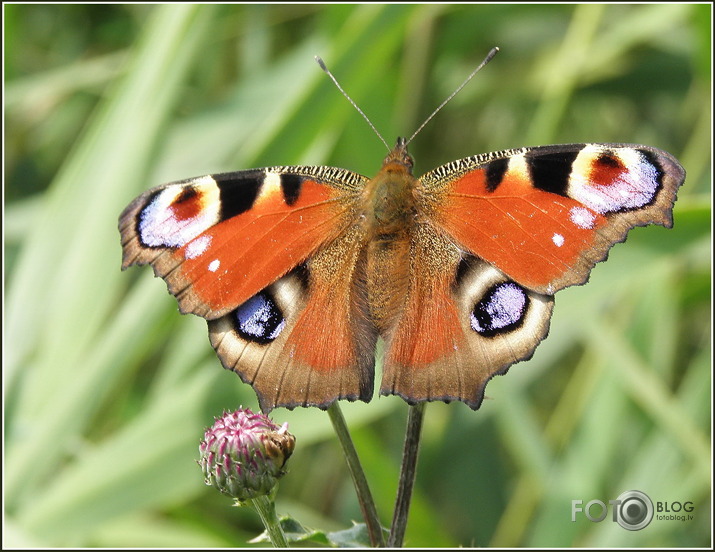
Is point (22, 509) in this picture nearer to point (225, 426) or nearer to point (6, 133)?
point (225, 426)

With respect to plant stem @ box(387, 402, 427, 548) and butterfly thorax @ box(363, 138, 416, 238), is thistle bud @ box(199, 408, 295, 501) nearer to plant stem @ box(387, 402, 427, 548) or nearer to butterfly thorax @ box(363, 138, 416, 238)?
plant stem @ box(387, 402, 427, 548)

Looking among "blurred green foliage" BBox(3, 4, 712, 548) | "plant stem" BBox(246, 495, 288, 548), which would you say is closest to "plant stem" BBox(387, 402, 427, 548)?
"plant stem" BBox(246, 495, 288, 548)

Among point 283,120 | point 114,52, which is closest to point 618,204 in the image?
point 283,120

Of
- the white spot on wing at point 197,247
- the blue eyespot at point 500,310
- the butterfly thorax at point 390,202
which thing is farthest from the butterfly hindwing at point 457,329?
the white spot on wing at point 197,247

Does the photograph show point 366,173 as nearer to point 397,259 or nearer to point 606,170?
point 397,259

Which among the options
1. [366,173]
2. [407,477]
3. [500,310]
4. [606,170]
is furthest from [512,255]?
[366,173]

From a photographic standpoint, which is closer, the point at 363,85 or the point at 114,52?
the point at 363,85

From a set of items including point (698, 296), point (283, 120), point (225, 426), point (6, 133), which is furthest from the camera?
point (6, 133)
